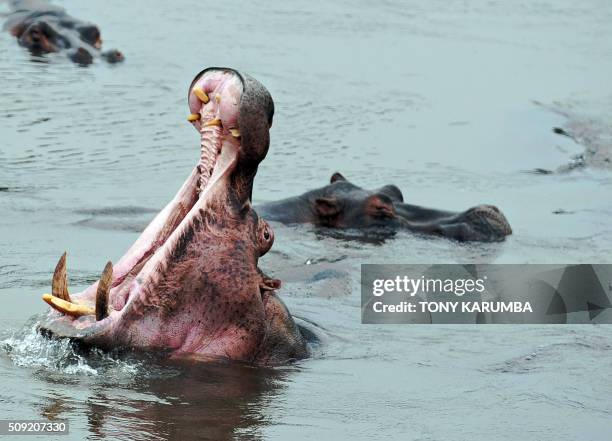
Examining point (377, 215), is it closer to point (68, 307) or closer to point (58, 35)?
point (68, 307)

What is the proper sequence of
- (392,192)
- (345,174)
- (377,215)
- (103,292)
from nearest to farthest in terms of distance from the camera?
1. (103,292)
2. (377,215)
3. (392,192)
4. (345,174)

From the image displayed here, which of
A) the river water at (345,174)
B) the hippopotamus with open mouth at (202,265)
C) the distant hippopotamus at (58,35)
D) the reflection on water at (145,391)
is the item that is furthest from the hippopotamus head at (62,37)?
the hippopotamus with open mouth at (202,265)

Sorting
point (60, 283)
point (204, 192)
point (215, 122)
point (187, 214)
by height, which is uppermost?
point (215, 122)

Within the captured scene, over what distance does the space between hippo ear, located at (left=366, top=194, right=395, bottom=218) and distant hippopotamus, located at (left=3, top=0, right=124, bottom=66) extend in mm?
7224

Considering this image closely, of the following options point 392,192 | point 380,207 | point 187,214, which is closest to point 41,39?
point 392,192

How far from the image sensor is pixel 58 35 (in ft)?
59.1

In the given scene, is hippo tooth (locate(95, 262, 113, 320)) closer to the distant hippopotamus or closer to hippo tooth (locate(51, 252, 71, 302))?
hippo tooth (locate(51, 252, 71, 302))

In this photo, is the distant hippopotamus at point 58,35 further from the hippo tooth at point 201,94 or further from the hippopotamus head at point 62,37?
the hippo tooth at point 201,94

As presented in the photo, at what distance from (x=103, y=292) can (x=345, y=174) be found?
7.77 metres

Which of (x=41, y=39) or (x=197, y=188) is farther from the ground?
(x=197, y=188)

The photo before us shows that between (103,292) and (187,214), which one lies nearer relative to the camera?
(103,292)

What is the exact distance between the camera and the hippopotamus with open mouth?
593 cm

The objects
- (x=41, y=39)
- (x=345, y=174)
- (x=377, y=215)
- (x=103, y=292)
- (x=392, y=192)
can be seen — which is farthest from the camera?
(x=41, y=39)

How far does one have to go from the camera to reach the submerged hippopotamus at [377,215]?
429 inches
